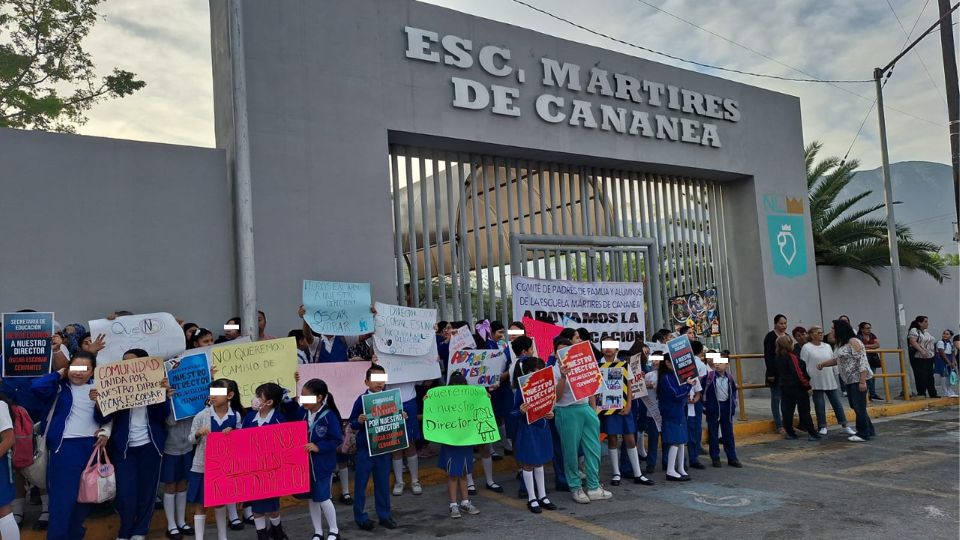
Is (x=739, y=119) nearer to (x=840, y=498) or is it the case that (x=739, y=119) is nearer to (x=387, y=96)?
(x=387, y=96)

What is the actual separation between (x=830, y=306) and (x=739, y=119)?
5.45 metres

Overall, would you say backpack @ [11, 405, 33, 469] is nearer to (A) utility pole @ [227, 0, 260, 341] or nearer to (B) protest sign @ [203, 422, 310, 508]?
(B) protest sign @ [203, 422, 310, 508]

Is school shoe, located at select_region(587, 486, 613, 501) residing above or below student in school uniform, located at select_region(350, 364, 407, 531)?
below

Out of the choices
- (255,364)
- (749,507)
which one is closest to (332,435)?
(255,364)

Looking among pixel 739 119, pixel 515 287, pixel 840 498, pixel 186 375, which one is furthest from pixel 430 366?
pixel 739 119

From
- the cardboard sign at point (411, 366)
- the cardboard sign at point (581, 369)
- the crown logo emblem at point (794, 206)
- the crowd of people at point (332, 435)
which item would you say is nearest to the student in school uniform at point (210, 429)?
the crowd of people at point (332, 435)

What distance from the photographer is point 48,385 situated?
19.2 ft

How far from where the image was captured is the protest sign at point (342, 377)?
7.68 metres

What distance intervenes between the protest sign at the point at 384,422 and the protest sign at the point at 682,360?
10.5ft

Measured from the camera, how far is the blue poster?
50.5ft

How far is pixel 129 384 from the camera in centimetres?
590

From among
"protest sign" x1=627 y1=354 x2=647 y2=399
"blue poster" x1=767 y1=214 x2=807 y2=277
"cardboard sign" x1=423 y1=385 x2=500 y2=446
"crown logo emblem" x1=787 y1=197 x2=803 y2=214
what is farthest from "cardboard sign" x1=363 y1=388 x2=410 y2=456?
"crown logo emblem" x1=787 y1=197 x2=803 y2=214

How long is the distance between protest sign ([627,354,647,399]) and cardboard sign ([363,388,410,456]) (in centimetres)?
281

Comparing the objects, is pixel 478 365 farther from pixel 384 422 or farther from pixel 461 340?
pixel 384 422
